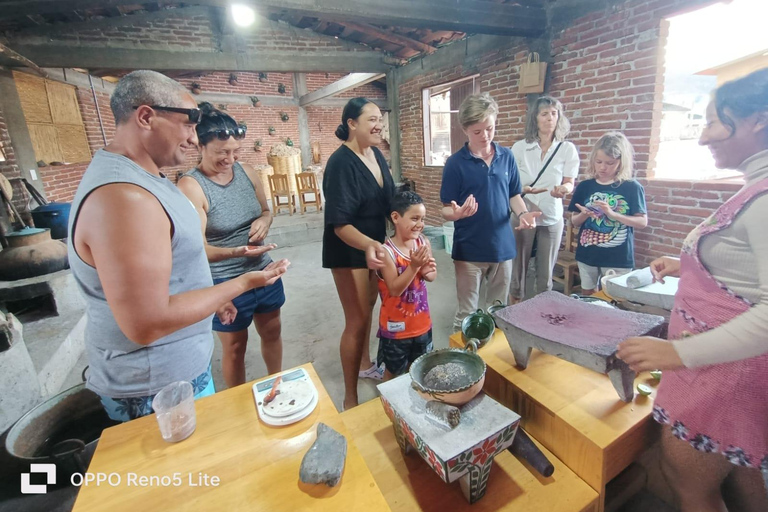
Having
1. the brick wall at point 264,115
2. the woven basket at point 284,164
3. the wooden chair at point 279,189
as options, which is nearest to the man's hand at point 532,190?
the wooden chair at point 279,189

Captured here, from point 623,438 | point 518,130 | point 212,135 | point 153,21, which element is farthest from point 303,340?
point 153,21

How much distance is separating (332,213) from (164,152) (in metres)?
0.86

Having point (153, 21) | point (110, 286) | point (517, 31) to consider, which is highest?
point (153, 21)

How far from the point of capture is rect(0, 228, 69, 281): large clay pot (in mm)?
3236

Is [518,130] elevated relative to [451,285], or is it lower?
elevated

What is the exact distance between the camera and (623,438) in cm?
104

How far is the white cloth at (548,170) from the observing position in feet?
9.49

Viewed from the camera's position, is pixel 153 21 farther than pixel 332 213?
→ Yes

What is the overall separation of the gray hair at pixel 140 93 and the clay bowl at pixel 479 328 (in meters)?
1.32

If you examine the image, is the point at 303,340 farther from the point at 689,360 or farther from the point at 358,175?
the point at 689,360

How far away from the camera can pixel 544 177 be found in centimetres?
295

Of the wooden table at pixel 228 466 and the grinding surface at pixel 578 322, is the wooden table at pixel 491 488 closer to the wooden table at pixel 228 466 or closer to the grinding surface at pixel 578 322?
the wooden table at pixel 228 466

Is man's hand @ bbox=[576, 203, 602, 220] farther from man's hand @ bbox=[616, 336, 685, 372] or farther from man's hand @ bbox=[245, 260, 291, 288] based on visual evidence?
man's hand @ bbox=[245, 260, 291, 288]

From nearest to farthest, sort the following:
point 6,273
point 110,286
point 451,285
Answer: point 110,286, point 6,273, point 451,285
